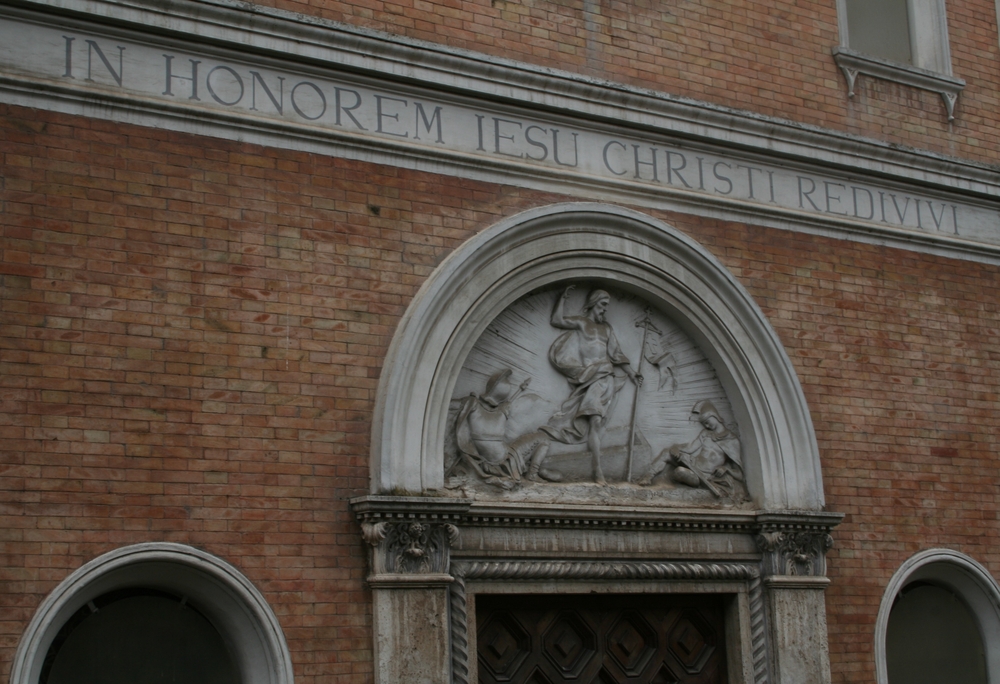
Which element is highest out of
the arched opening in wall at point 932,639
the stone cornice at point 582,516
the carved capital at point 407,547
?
the stone cornice at point 582,516

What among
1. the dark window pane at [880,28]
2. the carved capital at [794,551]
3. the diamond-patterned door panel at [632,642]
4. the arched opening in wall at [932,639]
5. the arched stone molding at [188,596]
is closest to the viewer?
the arched stone molding at [188,596]

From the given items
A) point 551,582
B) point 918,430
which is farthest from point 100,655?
point 918,430

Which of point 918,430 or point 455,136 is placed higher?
point 455,136

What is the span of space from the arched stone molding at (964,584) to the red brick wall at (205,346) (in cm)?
410

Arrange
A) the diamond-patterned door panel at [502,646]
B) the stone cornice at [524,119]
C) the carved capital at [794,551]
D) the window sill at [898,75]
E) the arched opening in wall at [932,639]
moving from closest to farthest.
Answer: the stone cornice at [524,119]
the diamond-patterned door panel at [502,646]
the carved capital at [794,551]
the arched opening in wall at [932,639]
the window sill at [898,75]

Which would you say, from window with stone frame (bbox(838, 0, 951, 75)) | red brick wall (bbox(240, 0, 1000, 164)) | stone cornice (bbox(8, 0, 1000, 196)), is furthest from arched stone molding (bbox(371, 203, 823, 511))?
window with stone frame (bbox(838, 0, 951, 75))

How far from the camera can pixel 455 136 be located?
9.08 meters

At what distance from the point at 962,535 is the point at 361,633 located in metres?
5.35

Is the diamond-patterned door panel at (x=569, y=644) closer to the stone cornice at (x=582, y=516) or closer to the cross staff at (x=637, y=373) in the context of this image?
the stone cornice at (x=582, y=516)

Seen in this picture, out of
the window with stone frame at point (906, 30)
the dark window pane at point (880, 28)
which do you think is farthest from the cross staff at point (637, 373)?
the window with stone frame at point (906, 30)

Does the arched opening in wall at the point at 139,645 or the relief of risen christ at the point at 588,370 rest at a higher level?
the relief of risen christ at the point at 588,370

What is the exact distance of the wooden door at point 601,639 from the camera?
883 centimetres

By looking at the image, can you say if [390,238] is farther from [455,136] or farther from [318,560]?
[318,560]

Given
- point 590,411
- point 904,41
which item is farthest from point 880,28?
point 590,411
